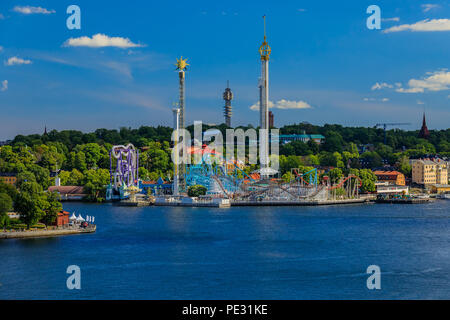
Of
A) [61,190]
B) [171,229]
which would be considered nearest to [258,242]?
[171,229]

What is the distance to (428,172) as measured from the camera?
2042 inches

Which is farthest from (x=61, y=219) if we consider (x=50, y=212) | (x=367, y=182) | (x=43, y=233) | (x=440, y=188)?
(x=440, y=188)

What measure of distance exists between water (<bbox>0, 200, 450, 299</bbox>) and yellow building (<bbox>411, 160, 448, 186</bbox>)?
2560 centimetres

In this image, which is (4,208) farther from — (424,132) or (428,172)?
(424,132)

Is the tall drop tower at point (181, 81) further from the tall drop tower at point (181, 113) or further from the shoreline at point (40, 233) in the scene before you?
the shoreline at point (40, 233)

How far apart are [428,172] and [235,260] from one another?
37.9 m

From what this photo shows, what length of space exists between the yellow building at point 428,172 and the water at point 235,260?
1008 inches

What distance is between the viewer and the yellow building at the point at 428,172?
51688mm

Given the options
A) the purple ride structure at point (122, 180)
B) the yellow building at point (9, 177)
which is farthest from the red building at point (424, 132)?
the yellow building at point (9, 177)
